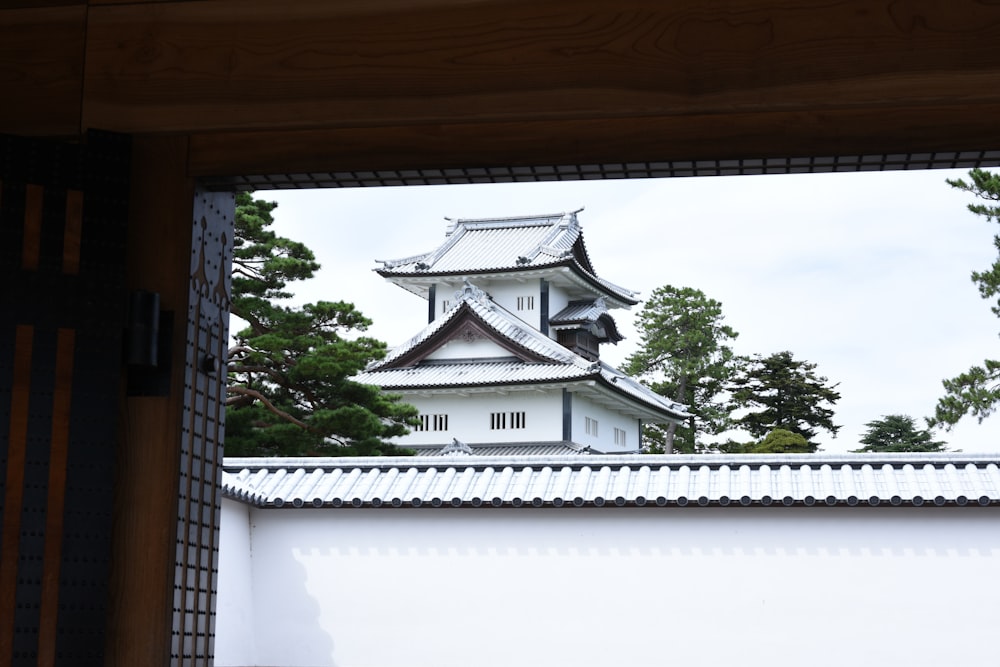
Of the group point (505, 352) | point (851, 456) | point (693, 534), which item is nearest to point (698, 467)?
point (693, 534)

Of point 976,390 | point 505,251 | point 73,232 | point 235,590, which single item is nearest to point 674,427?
point 505,251

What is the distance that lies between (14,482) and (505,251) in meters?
19.4

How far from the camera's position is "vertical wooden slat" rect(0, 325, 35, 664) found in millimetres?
1804

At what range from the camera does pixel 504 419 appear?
1991 centimetres

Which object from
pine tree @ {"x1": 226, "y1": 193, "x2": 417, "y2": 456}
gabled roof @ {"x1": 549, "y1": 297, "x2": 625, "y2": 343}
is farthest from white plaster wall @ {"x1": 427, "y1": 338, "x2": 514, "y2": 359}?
pine tree @ {"x1": 226, "y1": 193, "x2": 417, "y2": 456}

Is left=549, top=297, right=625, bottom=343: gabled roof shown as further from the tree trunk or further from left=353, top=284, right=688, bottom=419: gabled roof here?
the tree trunk

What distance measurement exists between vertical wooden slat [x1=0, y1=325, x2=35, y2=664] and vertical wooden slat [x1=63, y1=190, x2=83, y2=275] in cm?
12

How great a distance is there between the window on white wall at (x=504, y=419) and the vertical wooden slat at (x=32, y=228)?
18.0 m

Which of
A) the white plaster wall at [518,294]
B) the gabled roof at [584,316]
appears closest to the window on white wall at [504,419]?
the white plaster wall at [518,294]

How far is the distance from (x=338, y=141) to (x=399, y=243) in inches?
1029

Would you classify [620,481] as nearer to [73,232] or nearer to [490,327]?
[73,232]

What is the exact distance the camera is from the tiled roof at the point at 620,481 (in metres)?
6.82

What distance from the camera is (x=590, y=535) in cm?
726

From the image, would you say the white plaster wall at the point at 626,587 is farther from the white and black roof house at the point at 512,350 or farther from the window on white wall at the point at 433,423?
the window on white wall at the point at 433,423
